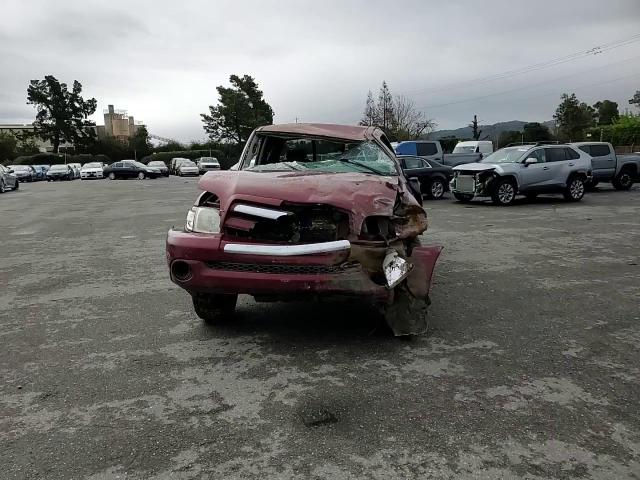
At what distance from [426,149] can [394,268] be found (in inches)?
716

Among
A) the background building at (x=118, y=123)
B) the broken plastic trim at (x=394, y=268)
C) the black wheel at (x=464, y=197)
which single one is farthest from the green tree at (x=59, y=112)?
the broken plastic trim at (x=394, y=268)

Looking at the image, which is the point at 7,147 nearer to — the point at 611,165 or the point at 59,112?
the point at 59,112

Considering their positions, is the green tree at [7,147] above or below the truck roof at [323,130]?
above

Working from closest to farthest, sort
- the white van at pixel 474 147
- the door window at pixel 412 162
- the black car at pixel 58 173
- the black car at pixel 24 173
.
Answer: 1. the door window at pixel 412 162
2. the white van at pixel 474 147
3. the black car at pixel 24 173
4. the black car at pixel 58 173

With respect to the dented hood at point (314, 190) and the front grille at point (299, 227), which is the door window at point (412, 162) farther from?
the front grille at point (299, 227)

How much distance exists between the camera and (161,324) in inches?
185

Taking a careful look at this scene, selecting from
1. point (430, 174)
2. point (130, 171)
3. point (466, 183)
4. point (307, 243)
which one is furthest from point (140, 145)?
point (307, 243)

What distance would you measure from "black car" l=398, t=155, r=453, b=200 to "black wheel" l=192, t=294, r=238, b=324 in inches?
538

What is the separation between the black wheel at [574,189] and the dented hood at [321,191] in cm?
1347

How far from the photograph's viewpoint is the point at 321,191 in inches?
150

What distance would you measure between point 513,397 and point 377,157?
2.93 metres

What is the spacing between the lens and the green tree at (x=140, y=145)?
76562 mm

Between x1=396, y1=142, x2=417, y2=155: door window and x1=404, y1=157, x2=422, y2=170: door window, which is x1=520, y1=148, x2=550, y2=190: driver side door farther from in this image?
x1=396, y1=142, x2=417, y2=155: door window

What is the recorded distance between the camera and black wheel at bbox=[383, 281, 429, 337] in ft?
13.5
